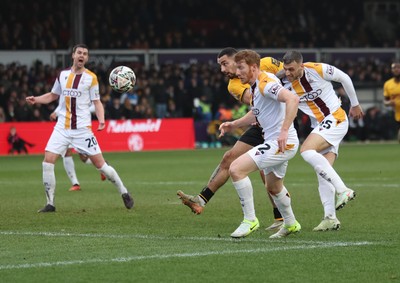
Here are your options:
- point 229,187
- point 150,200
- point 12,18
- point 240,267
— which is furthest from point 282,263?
point 12,18

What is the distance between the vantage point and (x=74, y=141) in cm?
1488

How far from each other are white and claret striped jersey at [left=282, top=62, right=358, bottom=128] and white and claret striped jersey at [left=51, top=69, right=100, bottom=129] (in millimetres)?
3832

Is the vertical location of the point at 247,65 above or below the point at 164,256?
above

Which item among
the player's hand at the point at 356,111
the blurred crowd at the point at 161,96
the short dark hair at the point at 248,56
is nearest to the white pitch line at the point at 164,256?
the short dark hair at the point at 248,56

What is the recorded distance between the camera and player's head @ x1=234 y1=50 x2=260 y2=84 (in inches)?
418

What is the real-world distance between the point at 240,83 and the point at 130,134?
21.4 metres

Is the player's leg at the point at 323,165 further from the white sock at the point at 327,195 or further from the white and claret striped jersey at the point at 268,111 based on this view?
the white and claret striped jersey at the point at 268,111

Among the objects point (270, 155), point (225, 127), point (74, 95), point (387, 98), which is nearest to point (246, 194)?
point (270, 155)

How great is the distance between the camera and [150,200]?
16.2m

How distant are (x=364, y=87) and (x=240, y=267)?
33.4 metres

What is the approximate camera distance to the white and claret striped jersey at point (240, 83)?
12438 millimetres

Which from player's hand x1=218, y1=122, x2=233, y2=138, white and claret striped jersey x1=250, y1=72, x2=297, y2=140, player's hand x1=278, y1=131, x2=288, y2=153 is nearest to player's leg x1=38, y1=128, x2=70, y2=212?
player's hand x1=218, y1=122, x2=233, y2=138

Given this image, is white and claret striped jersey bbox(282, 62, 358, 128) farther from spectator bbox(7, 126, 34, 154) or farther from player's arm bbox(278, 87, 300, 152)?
spectator bbox(7, 126, 34, 154)

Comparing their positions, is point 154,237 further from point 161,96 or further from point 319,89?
point 161,96
